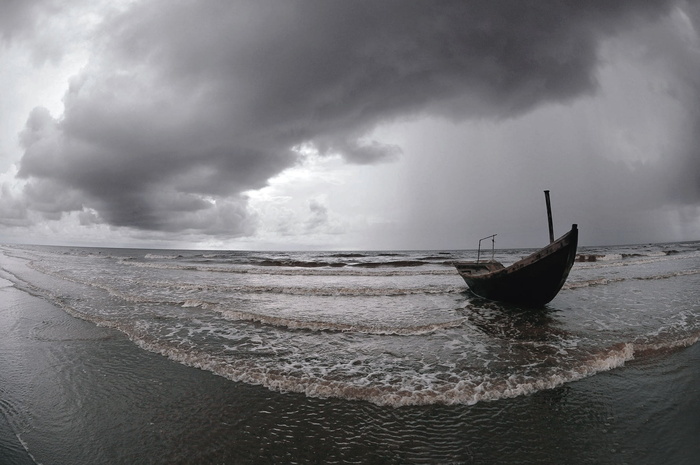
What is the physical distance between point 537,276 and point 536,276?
1.6 inches

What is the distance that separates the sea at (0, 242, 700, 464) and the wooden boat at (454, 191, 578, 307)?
1199 millimetres

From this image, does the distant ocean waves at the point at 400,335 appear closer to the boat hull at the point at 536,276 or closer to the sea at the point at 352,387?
the sea at the point at 352,387

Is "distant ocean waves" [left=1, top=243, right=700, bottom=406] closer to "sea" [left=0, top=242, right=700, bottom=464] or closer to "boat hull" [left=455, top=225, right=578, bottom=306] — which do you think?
"sea" [left=0, top=242, right=700, bottom=464]

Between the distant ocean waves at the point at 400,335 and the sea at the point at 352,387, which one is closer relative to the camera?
the sea at the point at 352,387

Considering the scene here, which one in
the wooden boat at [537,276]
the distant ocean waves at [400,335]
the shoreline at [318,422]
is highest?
the wooden boat at [537,276]

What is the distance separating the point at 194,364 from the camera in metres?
8.23

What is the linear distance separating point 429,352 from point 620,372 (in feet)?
14.2

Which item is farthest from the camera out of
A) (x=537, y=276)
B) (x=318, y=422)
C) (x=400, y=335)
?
(x=537, y=276)

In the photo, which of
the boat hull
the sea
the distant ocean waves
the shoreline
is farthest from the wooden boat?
the shoreline

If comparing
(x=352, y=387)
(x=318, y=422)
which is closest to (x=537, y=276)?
(x=352, y=387)

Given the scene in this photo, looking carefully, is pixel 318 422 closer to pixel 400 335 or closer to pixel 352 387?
pixel 352 387

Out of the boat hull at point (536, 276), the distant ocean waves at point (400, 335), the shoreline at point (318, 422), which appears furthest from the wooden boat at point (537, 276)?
the shoreline at point (318, 422)

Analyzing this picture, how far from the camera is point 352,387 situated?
6742 millimetres

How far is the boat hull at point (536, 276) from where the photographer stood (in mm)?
12336
